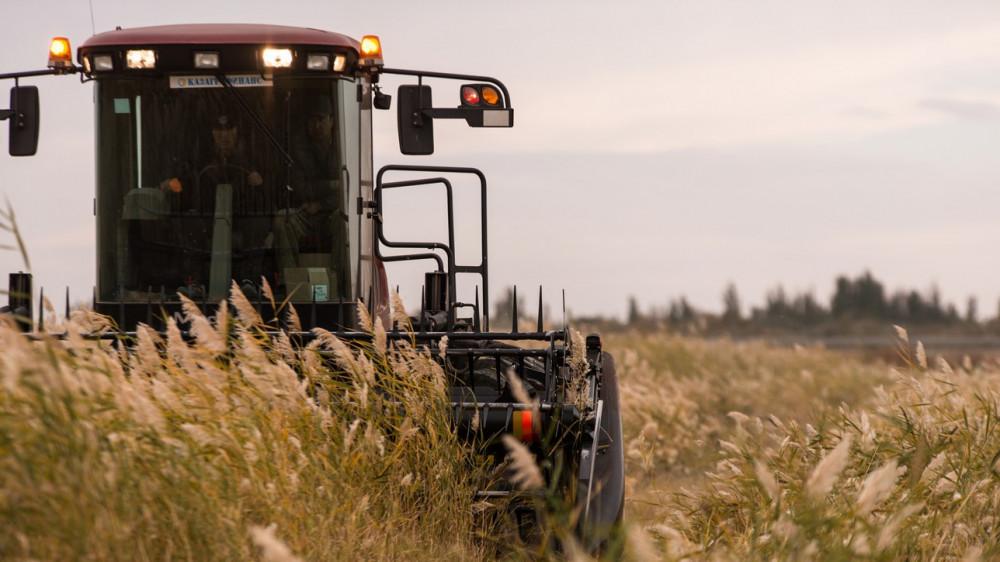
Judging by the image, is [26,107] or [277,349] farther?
[26,107]

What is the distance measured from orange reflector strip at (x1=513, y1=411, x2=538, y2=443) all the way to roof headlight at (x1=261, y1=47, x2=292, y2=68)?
3003 millimetres

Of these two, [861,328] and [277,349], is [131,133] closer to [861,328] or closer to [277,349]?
[277,349]

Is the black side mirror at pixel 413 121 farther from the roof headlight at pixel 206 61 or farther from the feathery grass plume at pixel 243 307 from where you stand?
the feathery grass plume at pixel 243 307

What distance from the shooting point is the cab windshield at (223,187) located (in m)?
7.14

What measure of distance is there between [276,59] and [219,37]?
407mm

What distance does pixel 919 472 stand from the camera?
5543 millimetres

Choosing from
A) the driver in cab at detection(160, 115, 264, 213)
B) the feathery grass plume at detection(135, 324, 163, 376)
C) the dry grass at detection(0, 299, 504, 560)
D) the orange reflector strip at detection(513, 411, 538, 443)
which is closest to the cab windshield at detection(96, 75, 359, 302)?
the driver in cab at detection(160, 115, 264, 213)

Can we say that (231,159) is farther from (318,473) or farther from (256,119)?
(318,473)

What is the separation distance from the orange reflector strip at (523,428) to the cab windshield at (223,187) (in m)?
2.18

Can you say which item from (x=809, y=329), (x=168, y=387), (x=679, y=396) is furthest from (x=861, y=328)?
(x=168, y=387)

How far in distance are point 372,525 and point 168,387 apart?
993 mm

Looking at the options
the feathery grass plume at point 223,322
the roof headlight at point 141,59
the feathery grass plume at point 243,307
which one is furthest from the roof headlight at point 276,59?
the feathery grass plume at point 223,322

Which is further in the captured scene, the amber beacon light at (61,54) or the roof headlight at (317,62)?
the amber beacon light at (61,54)

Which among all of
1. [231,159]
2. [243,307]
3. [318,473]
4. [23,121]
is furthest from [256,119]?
[318,473]
